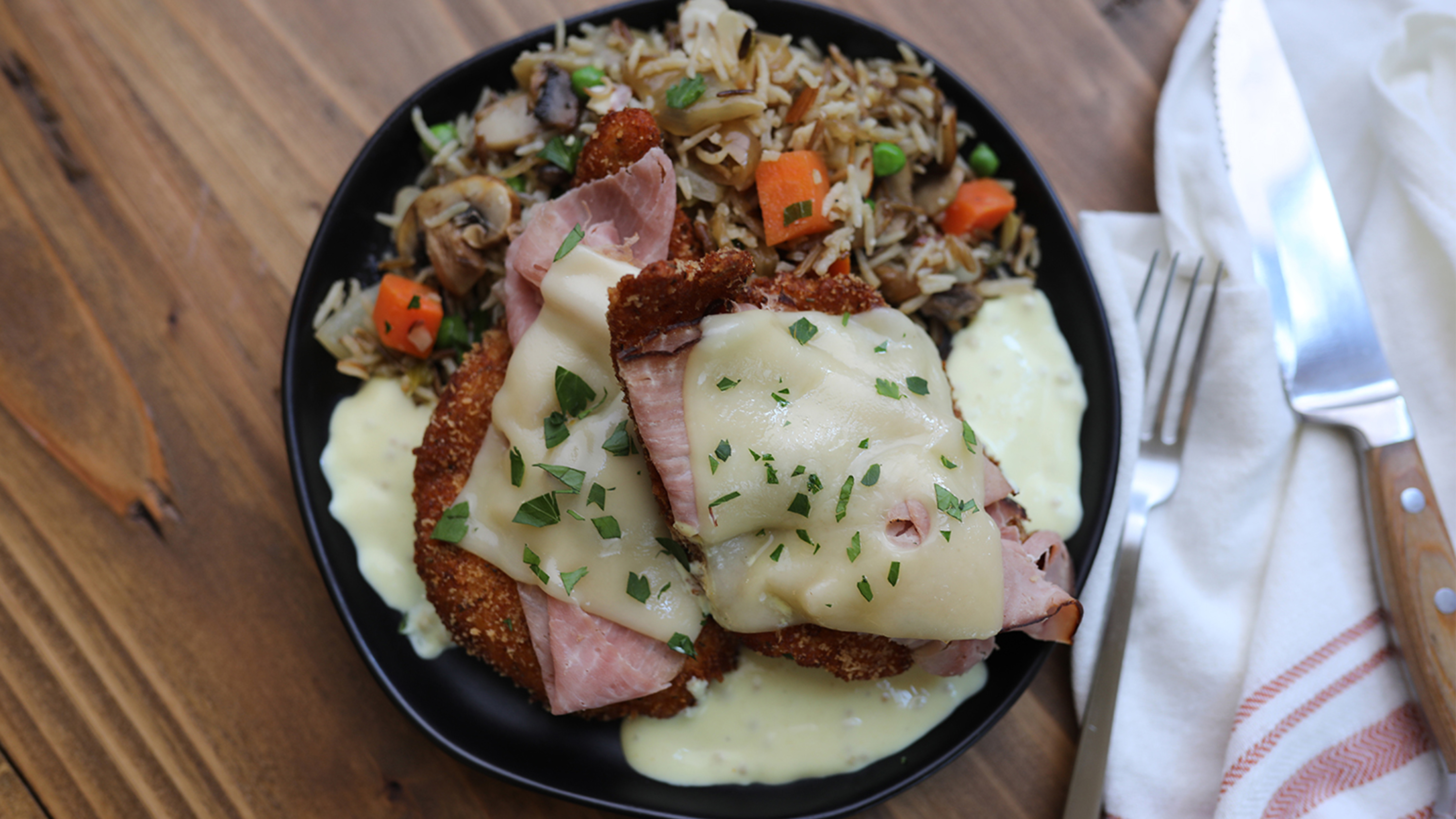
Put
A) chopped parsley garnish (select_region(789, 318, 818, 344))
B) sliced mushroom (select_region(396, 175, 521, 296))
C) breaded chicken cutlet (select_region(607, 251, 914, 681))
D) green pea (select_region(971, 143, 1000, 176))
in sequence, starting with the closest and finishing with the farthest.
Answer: breaded chicken cutlet (select_region(607, 251, 914, 681))
chopped parsley garnish (select_region(789, 318, 818, 344))
sliced mushroom (select_region(396, 175, 521, 296))
green pea (select_region(971, 143, 1000, 176))

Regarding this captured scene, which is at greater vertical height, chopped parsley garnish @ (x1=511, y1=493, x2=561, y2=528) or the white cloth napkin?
chopped parsley garnish @ (x1=511, y1=493, x2=561, y2=528)

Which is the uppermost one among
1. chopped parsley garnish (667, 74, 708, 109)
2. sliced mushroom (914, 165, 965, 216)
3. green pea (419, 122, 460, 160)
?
green pea (419, 122, 460, 160)

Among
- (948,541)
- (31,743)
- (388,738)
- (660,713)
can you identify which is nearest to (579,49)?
(948,541)

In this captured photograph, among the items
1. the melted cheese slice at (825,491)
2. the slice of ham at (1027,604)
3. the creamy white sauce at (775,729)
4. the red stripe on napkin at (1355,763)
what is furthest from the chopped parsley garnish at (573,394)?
the red stripe on napkin at (1355,763)

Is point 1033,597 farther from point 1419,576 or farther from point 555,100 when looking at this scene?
point 555,100

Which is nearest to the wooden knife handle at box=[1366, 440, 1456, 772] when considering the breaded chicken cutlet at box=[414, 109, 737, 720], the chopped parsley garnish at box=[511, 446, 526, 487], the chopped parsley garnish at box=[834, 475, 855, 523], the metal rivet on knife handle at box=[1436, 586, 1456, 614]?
the metal rivet on knife handle at box=[1436, 586, 1456, 614]

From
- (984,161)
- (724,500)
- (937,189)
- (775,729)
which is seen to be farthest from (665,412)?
(984,161)

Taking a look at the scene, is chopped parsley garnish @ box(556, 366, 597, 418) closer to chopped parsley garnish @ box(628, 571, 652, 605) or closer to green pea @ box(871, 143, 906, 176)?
chopped parsley garnish @ box(628, 571, 652, 605)
